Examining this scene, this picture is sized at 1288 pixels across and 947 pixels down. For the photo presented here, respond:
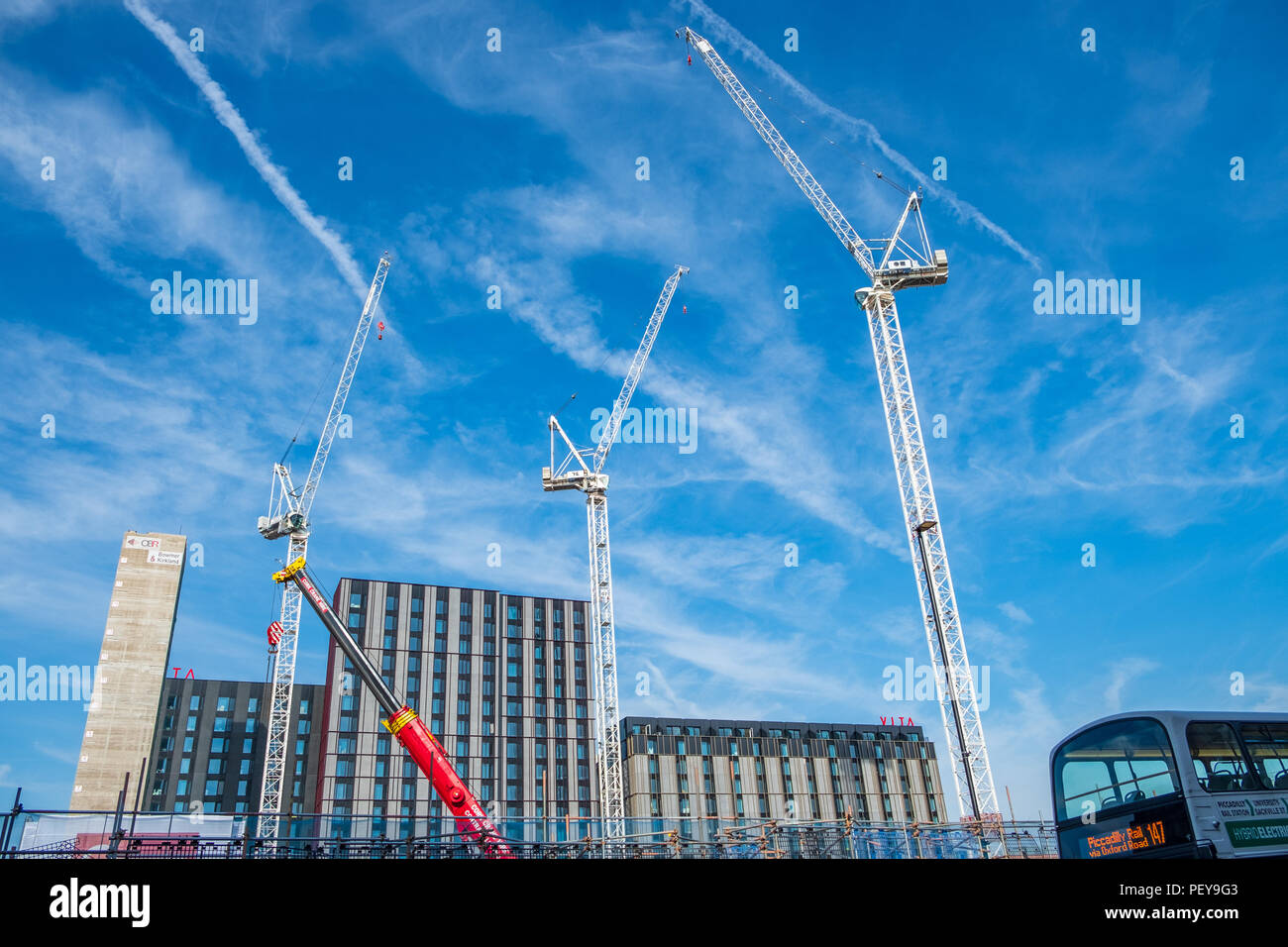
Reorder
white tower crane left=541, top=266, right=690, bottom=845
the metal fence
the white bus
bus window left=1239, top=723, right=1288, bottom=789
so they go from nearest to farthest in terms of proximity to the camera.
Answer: the white bus, bus window left=1239, top=723, right=1288, bottom=789, the metal fence, white tower crane left=541, top=266, right=690, bottom=845

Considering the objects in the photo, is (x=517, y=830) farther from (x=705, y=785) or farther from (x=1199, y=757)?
(x=705, y=785)

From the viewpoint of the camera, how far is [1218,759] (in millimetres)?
17359

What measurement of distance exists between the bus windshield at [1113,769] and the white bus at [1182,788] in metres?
0.02

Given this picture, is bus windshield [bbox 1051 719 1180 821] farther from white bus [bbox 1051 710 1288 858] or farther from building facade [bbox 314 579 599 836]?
building facade [bbox 314 579 599 836]

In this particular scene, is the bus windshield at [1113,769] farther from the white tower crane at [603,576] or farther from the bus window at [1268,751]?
the white tower crane at [603,576]

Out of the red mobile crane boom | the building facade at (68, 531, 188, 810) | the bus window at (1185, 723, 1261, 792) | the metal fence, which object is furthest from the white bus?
the building facade at (68, 531, 188, 810)

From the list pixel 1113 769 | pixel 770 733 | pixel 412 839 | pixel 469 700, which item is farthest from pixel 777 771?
pixel 1113 769

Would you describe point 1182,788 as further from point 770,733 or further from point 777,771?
point 770,733

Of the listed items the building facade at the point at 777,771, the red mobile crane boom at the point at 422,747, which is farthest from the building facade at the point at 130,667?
the red mobile crane boom at the point at 422,747

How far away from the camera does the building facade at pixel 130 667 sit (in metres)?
141

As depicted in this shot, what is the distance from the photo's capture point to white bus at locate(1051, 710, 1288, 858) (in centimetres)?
1680

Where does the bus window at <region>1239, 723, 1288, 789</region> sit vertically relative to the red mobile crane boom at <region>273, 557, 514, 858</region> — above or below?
below

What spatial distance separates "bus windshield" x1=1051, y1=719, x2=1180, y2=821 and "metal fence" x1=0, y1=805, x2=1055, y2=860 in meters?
12.2
